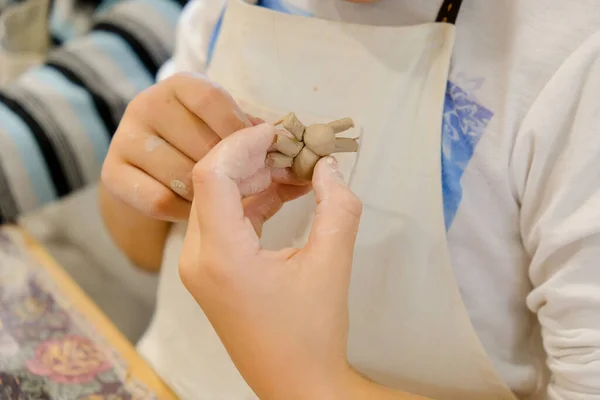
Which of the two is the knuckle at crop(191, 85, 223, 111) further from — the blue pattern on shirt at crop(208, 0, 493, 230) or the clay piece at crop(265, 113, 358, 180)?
the blue pattern on shirt at crop(208, 0, 493, 230)

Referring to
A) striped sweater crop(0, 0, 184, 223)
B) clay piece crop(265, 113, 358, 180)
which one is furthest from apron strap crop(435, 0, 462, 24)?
striped sweater crop(0, 0, 184, 223)

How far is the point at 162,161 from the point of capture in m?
0.58

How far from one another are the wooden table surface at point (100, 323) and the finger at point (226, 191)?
39cm

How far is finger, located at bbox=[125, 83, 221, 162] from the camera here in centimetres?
57

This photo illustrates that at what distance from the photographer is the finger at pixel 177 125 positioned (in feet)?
1.88

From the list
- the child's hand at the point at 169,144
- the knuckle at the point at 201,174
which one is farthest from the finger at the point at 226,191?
the child's hand at the point at 169,144

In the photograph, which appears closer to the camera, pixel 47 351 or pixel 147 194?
pixel 147 194

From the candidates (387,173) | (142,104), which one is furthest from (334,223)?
(142,104)

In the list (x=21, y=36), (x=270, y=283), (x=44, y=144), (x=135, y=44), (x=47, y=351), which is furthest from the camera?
(x=21, y=36)

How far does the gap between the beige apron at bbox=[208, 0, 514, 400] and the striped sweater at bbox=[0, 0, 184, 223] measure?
465 millimetres

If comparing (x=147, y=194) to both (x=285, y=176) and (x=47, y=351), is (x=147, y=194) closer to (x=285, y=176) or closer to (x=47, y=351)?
(x=285, y=176)

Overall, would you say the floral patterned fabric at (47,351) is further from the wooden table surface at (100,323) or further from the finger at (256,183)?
the finger at (256,183)

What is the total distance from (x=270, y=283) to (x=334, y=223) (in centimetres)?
7

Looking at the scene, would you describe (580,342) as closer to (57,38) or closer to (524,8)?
(524,8)
